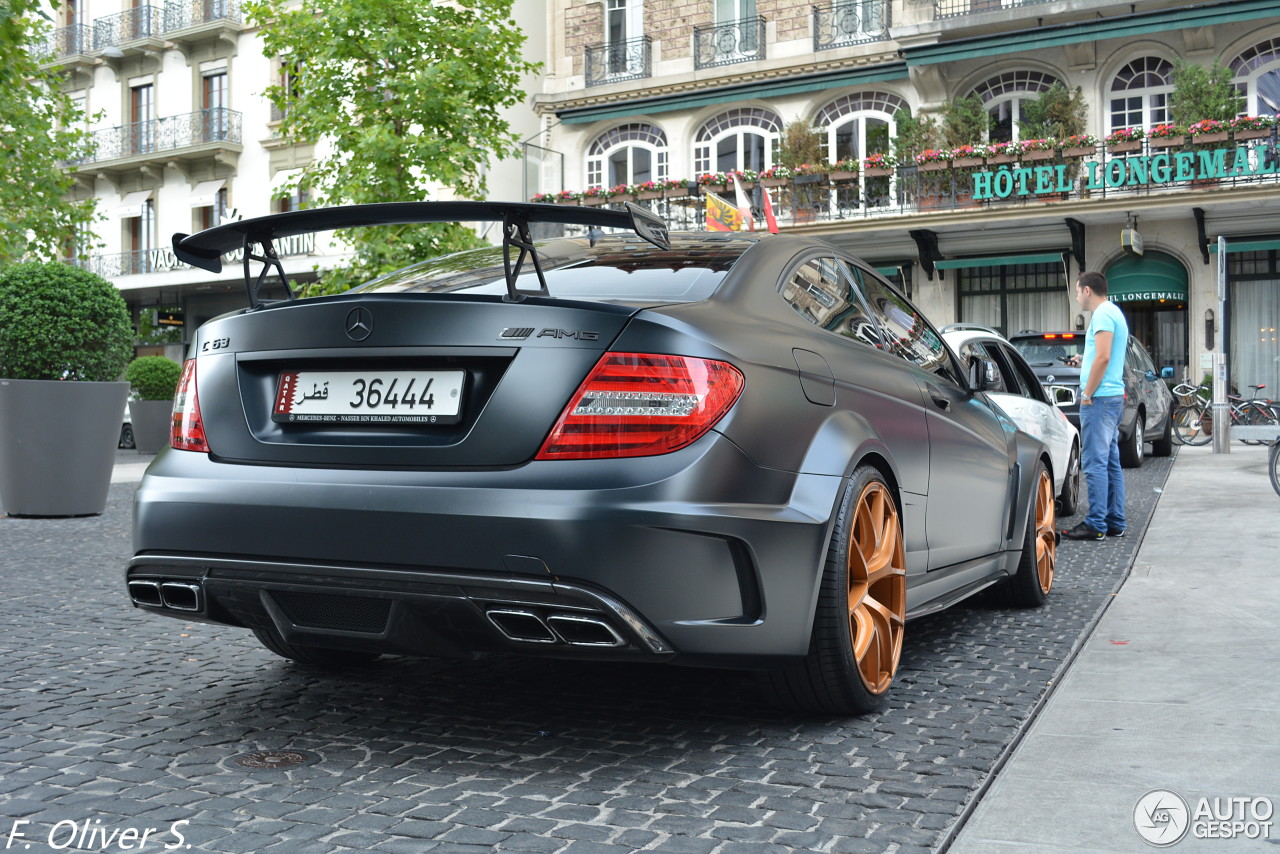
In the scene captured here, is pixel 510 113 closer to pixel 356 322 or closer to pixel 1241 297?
pixel 1241 297

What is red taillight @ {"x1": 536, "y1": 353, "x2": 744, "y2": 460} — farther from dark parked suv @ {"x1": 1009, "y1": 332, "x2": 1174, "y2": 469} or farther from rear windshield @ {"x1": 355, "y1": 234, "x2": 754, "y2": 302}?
dark parked suv @ {"x1": 1009, "y1": 332, "x2": 1174, "y2": 469}

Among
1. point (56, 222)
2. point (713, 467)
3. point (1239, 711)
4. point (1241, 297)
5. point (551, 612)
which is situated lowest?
point (1239, 711)

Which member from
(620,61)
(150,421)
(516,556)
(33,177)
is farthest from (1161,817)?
(620,61)

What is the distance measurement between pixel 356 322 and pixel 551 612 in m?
0.91

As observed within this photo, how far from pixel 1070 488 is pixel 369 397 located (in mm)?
7960

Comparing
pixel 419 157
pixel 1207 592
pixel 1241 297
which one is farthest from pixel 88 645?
pixel 1241 297

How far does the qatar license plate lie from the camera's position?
3.12 metres

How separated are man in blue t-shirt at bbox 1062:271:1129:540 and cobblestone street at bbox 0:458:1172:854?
335 centimetres

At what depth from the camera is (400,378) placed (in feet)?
10.4

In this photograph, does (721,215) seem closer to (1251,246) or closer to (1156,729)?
(1251,246)

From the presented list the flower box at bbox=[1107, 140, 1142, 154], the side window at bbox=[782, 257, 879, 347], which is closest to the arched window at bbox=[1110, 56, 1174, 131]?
the flower box at bbox=[1107, 140, 1142, 154]

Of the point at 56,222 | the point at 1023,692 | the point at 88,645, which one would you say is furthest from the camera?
the point at 56,222

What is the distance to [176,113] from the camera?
3672 cm

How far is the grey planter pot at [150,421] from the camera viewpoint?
21844mm
